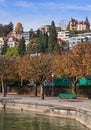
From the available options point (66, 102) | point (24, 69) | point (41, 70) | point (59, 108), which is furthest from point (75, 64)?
point (59, 108)

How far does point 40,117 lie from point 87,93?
56.4 ft

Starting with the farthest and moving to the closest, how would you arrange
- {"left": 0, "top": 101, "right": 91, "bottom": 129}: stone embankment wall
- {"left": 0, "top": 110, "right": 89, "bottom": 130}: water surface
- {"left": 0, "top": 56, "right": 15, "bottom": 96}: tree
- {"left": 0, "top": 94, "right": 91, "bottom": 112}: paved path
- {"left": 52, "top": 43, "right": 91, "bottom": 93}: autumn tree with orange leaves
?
{"left": 0, "top": 56, "right": 15, "bottom": 96}: tree
{"left": 52, "top": 43, "right": 91, "bottom": 93}: autumn tree with orange leaves
{"left": 0, "top": 94, "right": 91, "bottom": 112}: paved path
{"left": 0, "top": 101, "right": 91, "bottom": 129}: stone embankment wall
{"left": 0, "top": 110, "right": 89, "bottom": 130}: water surface

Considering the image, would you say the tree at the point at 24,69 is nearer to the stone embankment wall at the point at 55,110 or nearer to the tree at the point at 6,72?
the tree at the point at 6,72

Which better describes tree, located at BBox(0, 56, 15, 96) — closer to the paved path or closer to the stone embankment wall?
the stone embankment wall

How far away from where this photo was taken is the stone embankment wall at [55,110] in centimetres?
3773

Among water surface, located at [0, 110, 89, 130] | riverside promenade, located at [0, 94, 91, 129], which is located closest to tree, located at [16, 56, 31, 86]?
riverside promenade, located at [0, 94, 91, 129]

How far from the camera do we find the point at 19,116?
44.9m

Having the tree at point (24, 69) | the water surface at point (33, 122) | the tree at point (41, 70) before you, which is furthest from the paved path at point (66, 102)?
the tree at point (24, 69)

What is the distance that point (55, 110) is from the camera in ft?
146

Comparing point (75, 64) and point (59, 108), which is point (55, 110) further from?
point (75, 64)

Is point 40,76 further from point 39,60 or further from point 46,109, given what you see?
point 46,109

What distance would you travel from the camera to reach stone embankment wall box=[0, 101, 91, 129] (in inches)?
1485

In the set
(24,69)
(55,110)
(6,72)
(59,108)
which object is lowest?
(55,110)

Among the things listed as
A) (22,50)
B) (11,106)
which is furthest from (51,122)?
(22,50)
